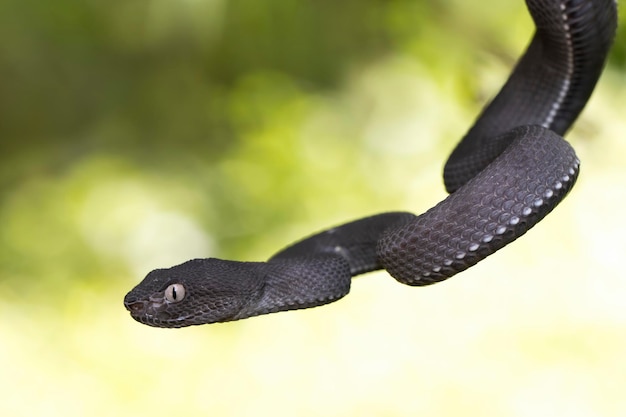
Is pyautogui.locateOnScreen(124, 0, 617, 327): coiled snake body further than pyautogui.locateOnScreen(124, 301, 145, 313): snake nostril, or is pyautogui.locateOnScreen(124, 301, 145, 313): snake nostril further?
pyautogui.locateOnScreen(124, 301, 145, 313): snake nostril

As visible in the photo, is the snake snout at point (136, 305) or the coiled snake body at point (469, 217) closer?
the coiled snake body at point (469, 217)

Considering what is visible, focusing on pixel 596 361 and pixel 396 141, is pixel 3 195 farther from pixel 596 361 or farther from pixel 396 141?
pixel 596 361

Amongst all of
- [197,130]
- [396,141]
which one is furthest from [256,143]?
[396,141]

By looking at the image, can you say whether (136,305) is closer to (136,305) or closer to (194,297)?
(136,305)

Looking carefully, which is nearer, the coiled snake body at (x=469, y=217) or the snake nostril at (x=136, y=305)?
the coiled snake body at (x=469, y=217)

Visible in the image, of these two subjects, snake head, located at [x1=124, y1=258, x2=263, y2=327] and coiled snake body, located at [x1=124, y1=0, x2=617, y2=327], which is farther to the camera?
snake head, located at [x1=124, y1=258, x2=263, y2=327]
